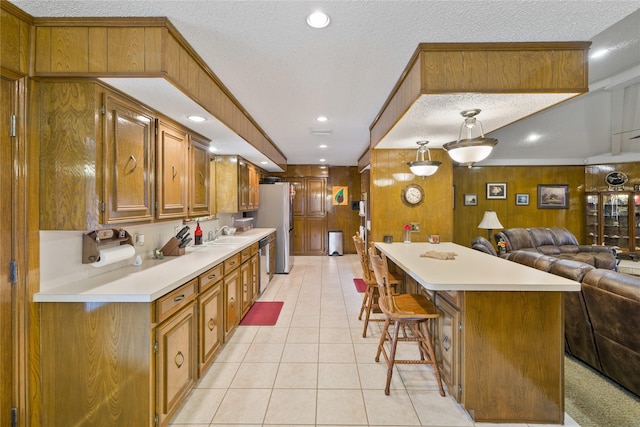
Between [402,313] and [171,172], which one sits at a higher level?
[171,172]

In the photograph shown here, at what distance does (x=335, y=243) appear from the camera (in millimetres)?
7711

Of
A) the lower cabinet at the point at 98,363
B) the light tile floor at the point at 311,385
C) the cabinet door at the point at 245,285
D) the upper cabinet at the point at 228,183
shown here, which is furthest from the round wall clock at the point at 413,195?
the lower cabinet at the point at 98,363

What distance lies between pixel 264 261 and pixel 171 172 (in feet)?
7.88

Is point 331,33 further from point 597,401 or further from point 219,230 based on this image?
point 219,230

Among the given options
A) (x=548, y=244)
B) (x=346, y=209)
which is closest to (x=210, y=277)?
(x=346, y=209)

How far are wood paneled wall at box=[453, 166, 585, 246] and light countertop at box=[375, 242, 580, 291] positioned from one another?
15.6 ft

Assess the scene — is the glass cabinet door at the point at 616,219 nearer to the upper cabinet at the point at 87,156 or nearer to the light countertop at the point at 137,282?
the light countertop at the point at 137,282

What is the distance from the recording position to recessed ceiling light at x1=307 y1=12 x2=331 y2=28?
1.59 metres

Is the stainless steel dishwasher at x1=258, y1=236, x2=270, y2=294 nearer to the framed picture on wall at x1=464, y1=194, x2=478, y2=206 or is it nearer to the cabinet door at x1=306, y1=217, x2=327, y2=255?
the cabinet door at x1=306, y1=217, x2=327, y2=255

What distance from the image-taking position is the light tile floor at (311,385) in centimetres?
188

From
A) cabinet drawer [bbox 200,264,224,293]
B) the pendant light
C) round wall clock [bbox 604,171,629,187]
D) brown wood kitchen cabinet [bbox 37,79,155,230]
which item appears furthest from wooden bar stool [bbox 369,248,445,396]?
round wall clock [bbox 604,171,629,187]

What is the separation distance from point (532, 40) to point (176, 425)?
3371 mm

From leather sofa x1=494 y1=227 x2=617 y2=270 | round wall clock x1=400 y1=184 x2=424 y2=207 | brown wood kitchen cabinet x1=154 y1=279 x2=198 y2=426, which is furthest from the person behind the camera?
leather sofa x1=494 y1=227 x2=617 y2=270

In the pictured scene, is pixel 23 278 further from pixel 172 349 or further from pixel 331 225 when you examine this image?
pixel 331 225
